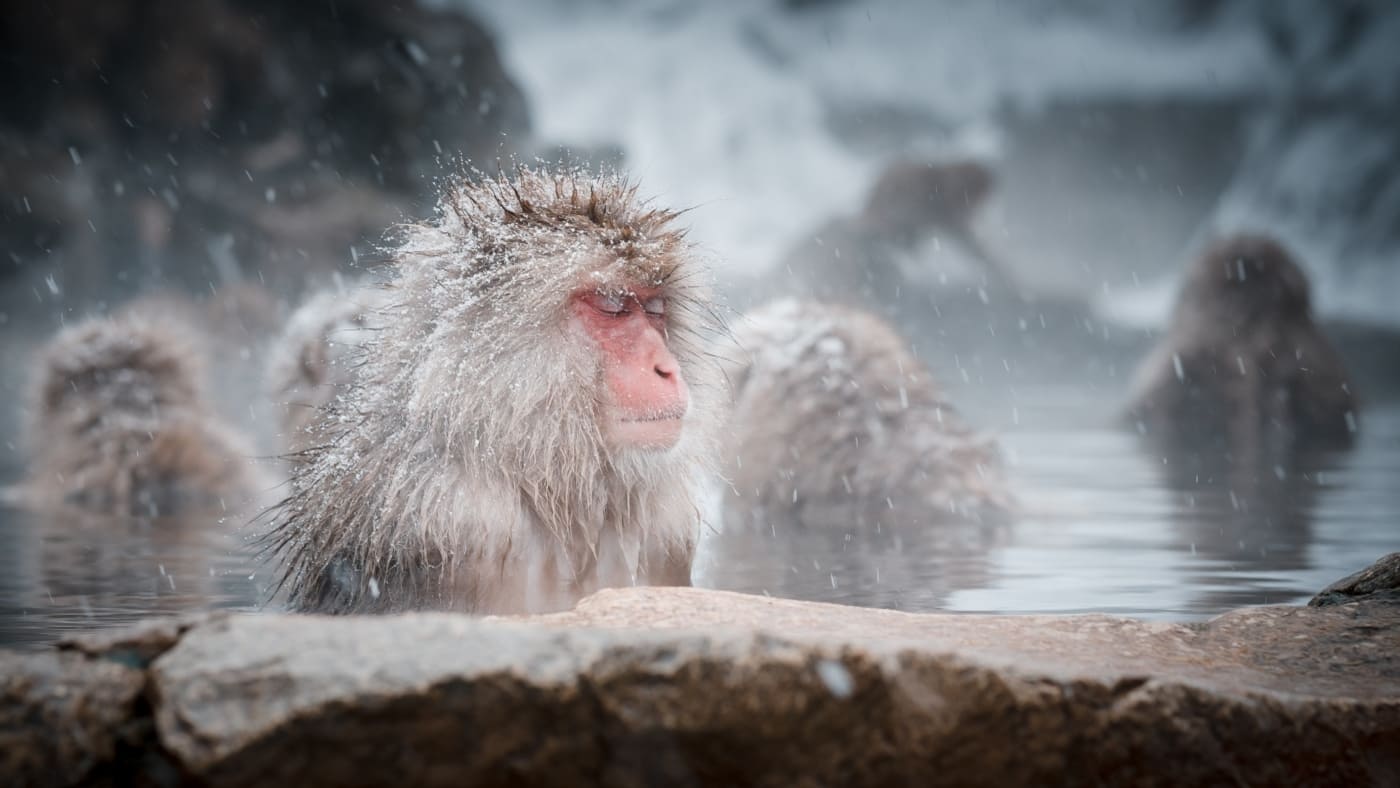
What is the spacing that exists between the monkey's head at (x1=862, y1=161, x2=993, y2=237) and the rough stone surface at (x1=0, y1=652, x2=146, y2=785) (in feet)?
25.9

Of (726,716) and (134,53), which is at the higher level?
(134,53)

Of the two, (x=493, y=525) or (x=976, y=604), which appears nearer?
(x=493, y=525)

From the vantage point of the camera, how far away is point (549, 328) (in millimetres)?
2387

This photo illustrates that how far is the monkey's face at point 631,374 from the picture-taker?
7.72 feet

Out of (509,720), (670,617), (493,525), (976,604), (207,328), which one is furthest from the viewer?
(207,328)

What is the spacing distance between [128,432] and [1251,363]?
6641mm

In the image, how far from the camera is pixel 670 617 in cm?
172

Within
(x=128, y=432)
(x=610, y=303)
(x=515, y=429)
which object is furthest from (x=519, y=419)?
(x=128, y=432)

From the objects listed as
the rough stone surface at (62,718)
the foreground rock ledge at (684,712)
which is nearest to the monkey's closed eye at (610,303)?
the foreground rock ledge at (684,712)

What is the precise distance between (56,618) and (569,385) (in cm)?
122

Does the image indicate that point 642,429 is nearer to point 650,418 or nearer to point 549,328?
point 650,418

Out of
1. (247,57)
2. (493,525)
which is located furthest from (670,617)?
(247,57)

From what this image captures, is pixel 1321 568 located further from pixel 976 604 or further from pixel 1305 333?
pixel 1305 333

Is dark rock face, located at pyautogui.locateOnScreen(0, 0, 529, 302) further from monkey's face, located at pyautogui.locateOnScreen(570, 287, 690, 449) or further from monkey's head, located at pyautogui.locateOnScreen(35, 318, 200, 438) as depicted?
monkey's face, located at pyautogui.locateOnScreen(570, 287, 690, 449)
